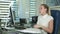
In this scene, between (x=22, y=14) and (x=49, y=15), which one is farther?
(x=22, y=14)

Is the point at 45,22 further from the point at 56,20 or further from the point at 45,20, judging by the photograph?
the point at 56,20

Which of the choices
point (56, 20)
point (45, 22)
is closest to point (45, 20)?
point (45, 22)

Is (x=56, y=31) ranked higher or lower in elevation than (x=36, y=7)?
lower

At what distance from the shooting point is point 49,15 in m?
2.47

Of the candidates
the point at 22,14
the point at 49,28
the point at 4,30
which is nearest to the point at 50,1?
the point at 22,14

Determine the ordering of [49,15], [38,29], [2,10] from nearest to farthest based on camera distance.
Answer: [38,29] → [49,15] → [2,10]

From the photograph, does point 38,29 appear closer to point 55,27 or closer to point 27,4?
point 55,27

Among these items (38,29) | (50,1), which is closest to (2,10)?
(38,29)

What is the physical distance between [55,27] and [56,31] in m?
0.07

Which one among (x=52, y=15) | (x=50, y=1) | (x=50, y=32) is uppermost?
(x=50, y=1)

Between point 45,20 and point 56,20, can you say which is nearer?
point 56,20

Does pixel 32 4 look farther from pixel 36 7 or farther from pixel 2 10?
pixel 2 10

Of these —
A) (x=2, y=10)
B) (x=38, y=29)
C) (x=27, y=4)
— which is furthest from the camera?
(x=27, y=4)

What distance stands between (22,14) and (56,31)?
1.54 meters
